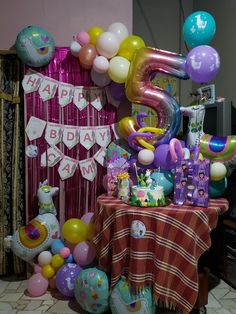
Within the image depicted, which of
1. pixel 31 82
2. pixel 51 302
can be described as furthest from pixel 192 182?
pixel 31 82

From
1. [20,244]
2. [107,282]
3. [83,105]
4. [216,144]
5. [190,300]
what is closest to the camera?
[190,300]

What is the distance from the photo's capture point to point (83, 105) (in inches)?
102

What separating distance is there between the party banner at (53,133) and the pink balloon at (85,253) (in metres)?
0.83

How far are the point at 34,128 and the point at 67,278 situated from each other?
1142 mm

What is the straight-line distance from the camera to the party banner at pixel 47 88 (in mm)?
2559

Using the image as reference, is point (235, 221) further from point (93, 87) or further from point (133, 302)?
point (93, 87)

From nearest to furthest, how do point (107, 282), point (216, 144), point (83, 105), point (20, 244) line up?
point (107, 282) < point (216, 144) < point (20, 244) < point (83, 105)

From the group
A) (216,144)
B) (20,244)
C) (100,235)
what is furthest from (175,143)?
(20,244)

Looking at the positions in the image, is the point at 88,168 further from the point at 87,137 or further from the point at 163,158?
the point at 163,158

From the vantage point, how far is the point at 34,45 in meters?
2.39

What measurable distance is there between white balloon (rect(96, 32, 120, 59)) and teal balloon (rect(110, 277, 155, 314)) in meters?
1.51

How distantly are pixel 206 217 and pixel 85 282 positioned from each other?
84 cm

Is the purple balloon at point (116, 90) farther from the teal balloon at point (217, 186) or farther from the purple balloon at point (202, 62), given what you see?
the teal balloon at point (217, 186)

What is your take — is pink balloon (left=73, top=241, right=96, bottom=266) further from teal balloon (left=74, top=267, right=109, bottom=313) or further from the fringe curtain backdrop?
the fringe curtain backdrop
